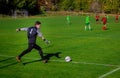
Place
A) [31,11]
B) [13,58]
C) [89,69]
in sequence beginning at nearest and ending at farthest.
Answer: [89,69] < [13,58] < [31,11]

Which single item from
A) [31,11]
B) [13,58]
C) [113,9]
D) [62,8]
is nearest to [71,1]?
[62,8]

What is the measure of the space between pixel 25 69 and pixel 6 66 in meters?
1.31

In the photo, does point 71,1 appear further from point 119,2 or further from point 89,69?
point 89,69

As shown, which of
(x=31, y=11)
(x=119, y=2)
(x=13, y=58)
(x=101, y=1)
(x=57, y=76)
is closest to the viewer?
(x=57, y=76)

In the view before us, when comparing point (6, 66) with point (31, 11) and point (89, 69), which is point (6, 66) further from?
point (31, 11)

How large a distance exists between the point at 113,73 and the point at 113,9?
107 metres

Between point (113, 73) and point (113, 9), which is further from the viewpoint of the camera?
point (113, 9)

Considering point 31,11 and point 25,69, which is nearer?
point 25,69

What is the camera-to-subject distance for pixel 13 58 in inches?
662

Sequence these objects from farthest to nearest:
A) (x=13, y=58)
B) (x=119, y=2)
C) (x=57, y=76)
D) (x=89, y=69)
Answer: (x=119, y=2), (x=13, y=58), (x=89, y=69), (x=57, y=76)

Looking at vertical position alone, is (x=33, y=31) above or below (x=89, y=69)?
Result: above

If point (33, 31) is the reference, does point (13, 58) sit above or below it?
below

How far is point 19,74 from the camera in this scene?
1278 centimetres

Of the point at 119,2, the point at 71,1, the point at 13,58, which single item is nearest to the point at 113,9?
the point at 119,2
